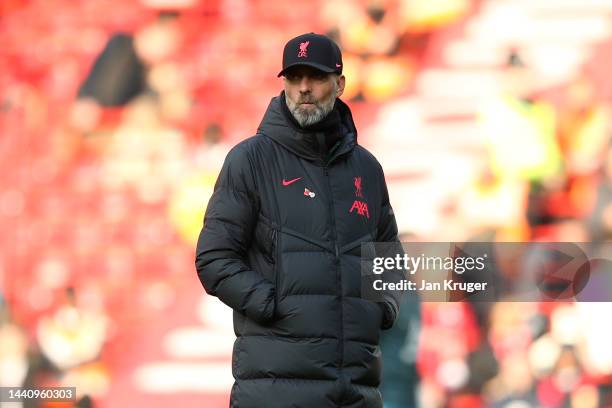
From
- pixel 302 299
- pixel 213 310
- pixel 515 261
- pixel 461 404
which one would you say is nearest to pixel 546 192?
pixel 515 261

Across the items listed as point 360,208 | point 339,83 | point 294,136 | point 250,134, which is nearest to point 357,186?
point 360,208

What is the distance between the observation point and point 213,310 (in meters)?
5.58

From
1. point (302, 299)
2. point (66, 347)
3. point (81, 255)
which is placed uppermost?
point (81, 255)

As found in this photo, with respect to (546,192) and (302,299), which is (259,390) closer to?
(302,299)

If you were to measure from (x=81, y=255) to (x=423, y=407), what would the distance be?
64.4 inches

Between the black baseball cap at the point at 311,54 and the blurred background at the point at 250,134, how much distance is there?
1.94 m

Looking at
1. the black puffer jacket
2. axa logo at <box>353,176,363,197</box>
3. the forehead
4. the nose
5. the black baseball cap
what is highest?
the black baseball cap

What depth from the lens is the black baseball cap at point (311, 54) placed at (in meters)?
3.58

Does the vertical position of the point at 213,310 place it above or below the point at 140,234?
below

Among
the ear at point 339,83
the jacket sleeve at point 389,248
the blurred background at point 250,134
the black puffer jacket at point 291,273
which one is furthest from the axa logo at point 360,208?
the blurred background at point 250,134

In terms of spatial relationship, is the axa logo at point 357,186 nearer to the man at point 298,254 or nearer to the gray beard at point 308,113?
the man at point 298,254

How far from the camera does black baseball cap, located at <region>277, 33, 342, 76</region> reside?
11.7 ft

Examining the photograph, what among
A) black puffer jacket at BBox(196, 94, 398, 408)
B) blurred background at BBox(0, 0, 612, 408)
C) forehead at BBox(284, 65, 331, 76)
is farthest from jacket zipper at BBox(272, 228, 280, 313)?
blurred background at BBox(0, 0, 612, 408)

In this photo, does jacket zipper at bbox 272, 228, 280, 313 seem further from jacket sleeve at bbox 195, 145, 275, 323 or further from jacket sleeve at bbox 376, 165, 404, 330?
jacket sleeve at bbox 376, 165, 404, 330
